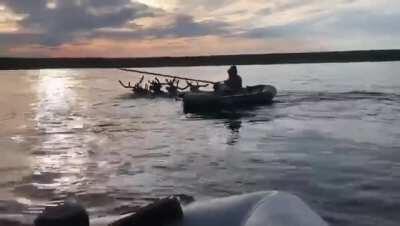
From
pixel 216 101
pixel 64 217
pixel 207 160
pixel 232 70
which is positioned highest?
pixel 232 70

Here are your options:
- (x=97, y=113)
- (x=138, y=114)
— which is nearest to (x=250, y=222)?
(x=138, y=114)

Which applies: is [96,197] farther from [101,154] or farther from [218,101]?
[218,101]

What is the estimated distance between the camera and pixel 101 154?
17938 mm

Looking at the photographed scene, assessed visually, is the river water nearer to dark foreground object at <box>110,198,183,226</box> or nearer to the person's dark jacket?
the person's dark jacket

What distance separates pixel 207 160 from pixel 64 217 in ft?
34.3

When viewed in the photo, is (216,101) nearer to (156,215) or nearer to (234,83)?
(234,83)

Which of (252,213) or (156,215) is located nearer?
(156,215)

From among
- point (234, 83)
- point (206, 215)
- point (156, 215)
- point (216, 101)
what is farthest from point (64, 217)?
point (234, 83)

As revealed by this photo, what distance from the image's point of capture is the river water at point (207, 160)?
11.6 metres

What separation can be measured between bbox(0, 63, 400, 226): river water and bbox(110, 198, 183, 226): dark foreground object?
4485 millimetres

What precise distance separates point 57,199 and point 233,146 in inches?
331

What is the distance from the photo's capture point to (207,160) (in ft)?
53.2

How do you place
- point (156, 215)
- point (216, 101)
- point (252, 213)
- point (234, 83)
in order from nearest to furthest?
point (156, 215)
point (252, 213)
point (216, 101)
point (234, 83)

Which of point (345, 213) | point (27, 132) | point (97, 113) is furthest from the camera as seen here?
point (97, 113)
